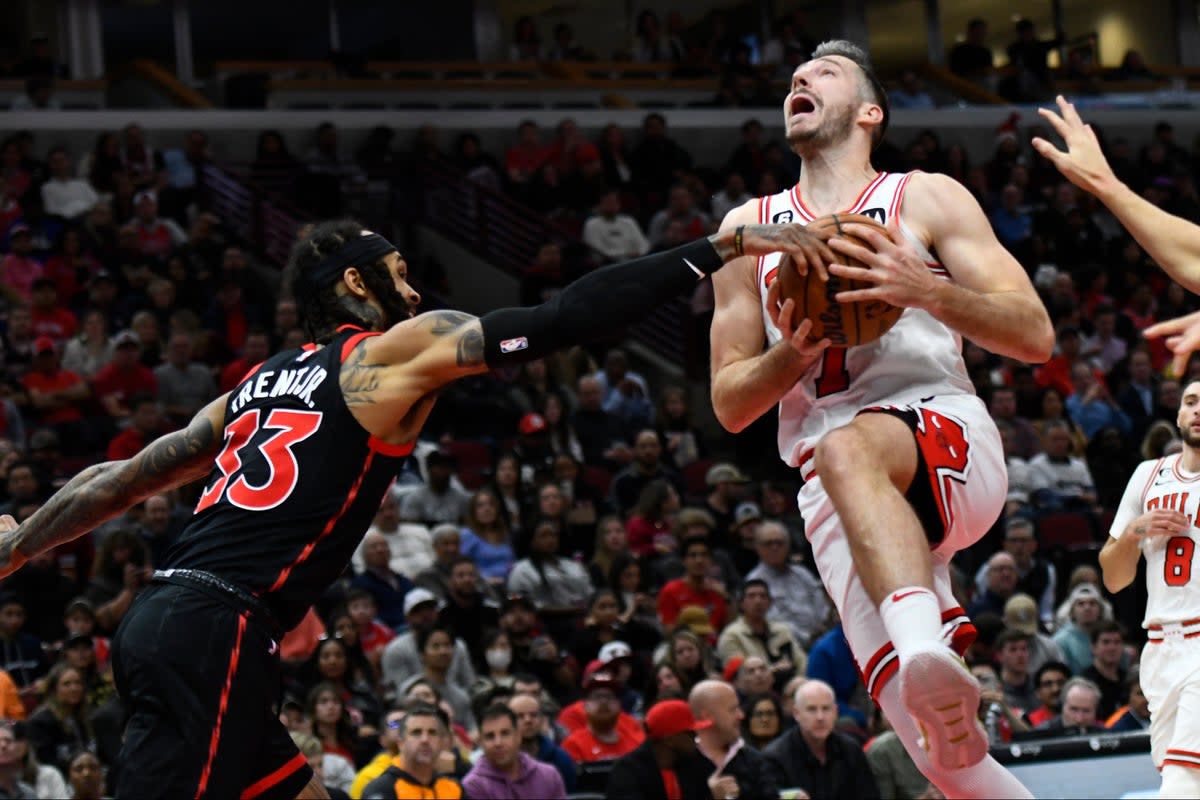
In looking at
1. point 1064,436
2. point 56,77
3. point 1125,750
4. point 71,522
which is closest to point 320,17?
point 56,77

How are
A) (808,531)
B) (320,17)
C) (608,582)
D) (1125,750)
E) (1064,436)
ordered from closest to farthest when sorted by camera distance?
(808,531) → (1125,750) → (608,582) → (1064,436) → (320,17)

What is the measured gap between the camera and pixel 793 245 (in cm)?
514

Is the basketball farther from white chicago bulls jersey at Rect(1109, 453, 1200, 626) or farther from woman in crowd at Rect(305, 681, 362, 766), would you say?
woman in crowd at Rect(305, 681, 362, 766)

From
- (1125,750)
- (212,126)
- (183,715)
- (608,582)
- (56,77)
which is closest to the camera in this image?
(183,715)

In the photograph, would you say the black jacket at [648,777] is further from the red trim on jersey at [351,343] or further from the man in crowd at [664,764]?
the red trim on jersey at [351,343]

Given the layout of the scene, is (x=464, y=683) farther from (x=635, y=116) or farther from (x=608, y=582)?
(x=635, y=116)

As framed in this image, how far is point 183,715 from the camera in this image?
5.18 m

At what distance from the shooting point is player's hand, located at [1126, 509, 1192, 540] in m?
→ 8.48

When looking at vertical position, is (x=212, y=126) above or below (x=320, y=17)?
below

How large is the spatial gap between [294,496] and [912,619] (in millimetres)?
1884

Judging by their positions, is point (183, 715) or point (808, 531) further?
point (808, 531)

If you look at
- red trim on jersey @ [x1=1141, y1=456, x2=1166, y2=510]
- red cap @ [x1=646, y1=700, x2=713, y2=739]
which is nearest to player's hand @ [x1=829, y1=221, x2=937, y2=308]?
red trim on jersey @ [x1=1141, y1=456, x2=1166, y2=510]

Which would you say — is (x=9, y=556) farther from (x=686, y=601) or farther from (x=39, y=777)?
(x=686, y=601)

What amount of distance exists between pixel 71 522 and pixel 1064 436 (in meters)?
11.8
